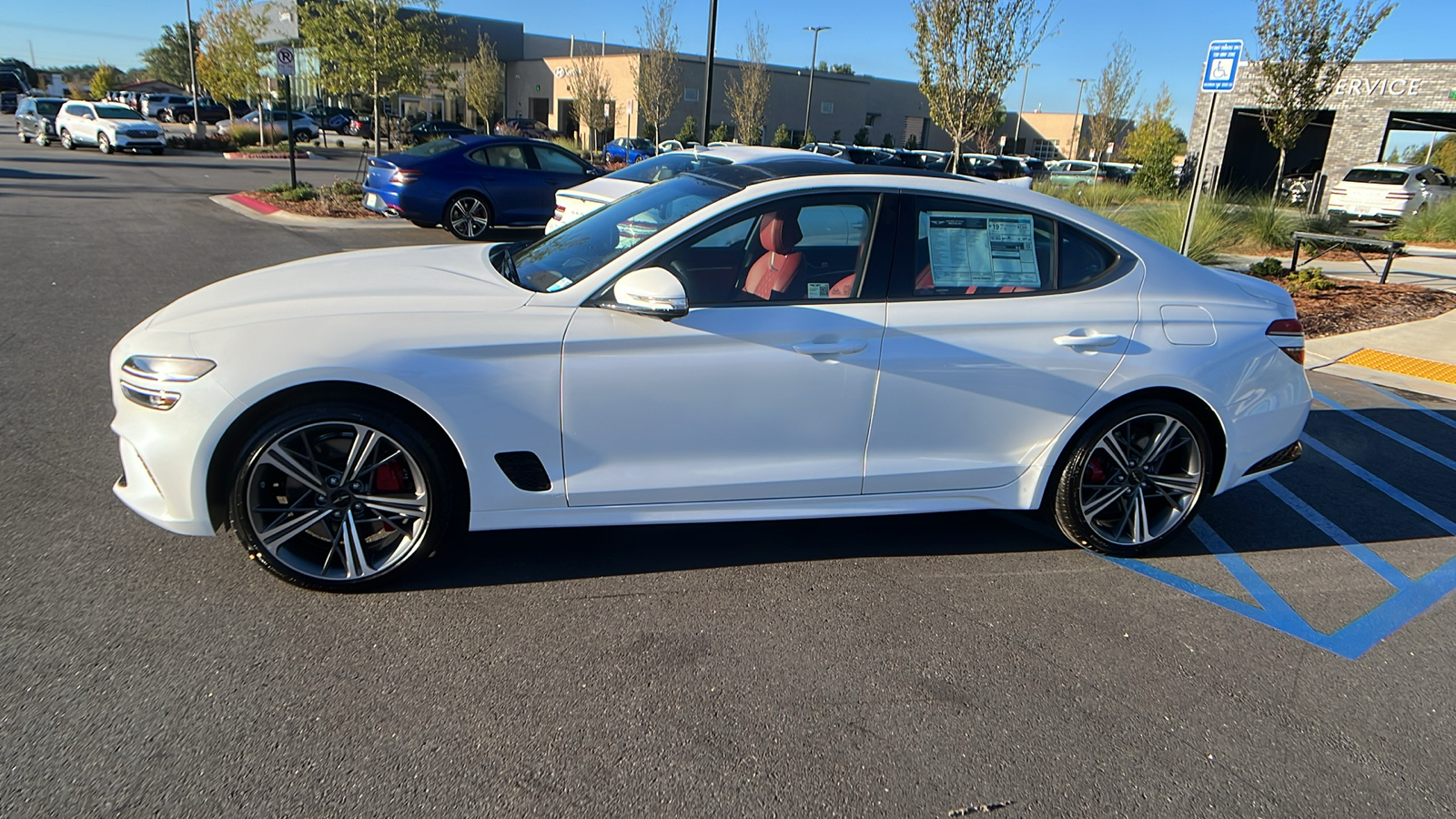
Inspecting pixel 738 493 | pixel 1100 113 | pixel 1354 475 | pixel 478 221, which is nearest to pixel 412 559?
pixel 738 493

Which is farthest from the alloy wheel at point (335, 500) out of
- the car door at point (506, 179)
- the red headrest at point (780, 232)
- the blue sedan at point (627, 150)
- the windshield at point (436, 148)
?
the blue sedan at point (627, 150)

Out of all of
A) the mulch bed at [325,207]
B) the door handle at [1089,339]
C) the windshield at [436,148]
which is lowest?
the mulch bed at [325,207]

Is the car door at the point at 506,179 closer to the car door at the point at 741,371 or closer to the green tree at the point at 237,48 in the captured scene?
the car door at the point at 741,371

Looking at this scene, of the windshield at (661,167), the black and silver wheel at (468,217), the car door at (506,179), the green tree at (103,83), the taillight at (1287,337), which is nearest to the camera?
the taillight at (1287,337)

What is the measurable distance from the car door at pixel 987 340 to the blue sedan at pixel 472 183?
11.8 m

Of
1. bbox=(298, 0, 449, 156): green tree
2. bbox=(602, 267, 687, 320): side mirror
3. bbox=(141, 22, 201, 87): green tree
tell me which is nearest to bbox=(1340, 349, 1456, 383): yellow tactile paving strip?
bbox=(602, 267, 687, 320): side mirror

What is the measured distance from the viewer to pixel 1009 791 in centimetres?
271

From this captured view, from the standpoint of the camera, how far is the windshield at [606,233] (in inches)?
150

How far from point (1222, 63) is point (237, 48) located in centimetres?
3722

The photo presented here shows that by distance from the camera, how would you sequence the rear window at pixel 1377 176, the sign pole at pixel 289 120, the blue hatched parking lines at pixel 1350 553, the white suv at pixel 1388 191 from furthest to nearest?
the rear window at pixel 1377 176
the white suv at pixel 1388 191
the sign pole at pixel 289 120
the blue hatched parking lines at pixel 1350 553

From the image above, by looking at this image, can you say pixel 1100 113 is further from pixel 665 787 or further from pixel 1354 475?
pixel 665 787

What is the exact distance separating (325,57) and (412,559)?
26.9m

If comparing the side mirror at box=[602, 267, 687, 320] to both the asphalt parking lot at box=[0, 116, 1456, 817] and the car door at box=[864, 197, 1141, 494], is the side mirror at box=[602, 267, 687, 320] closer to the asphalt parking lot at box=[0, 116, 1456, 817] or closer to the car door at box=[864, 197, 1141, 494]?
the car door at box=[864, 197, 1141, 494]

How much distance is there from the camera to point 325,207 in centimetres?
1709
